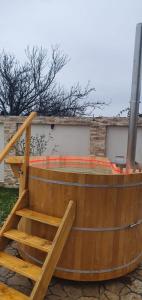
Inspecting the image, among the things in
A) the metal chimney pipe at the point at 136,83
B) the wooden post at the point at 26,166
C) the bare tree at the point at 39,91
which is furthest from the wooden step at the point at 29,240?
the bare tree at the point at 39,91

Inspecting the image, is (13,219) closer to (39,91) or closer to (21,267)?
(21,267)

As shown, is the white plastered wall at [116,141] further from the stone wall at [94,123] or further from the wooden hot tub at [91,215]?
the wooden hot tub at [91,215]

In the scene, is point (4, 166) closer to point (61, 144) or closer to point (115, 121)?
point (61, 144)

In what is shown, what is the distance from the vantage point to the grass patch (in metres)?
5.35

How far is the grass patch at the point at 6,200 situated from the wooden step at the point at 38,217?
1875mm

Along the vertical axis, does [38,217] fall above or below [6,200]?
above

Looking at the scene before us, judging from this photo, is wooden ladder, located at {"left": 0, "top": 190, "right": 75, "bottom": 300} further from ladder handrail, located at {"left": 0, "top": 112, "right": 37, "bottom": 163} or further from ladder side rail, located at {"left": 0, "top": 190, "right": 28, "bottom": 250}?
ladder handrail, located at {"left": 0, "top": 112, "right": 37, "bottom": 163}

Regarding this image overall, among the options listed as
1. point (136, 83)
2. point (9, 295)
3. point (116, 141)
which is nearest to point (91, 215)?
point (9, 295)

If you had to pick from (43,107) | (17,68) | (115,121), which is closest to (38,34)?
(17,68)

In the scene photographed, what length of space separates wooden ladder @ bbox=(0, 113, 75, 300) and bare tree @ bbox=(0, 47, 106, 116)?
41.2 ft

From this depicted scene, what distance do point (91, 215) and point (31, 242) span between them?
0.69 m

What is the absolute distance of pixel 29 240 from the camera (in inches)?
115

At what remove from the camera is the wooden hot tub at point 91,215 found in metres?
3.03

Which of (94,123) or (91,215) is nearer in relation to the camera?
(91,215)
